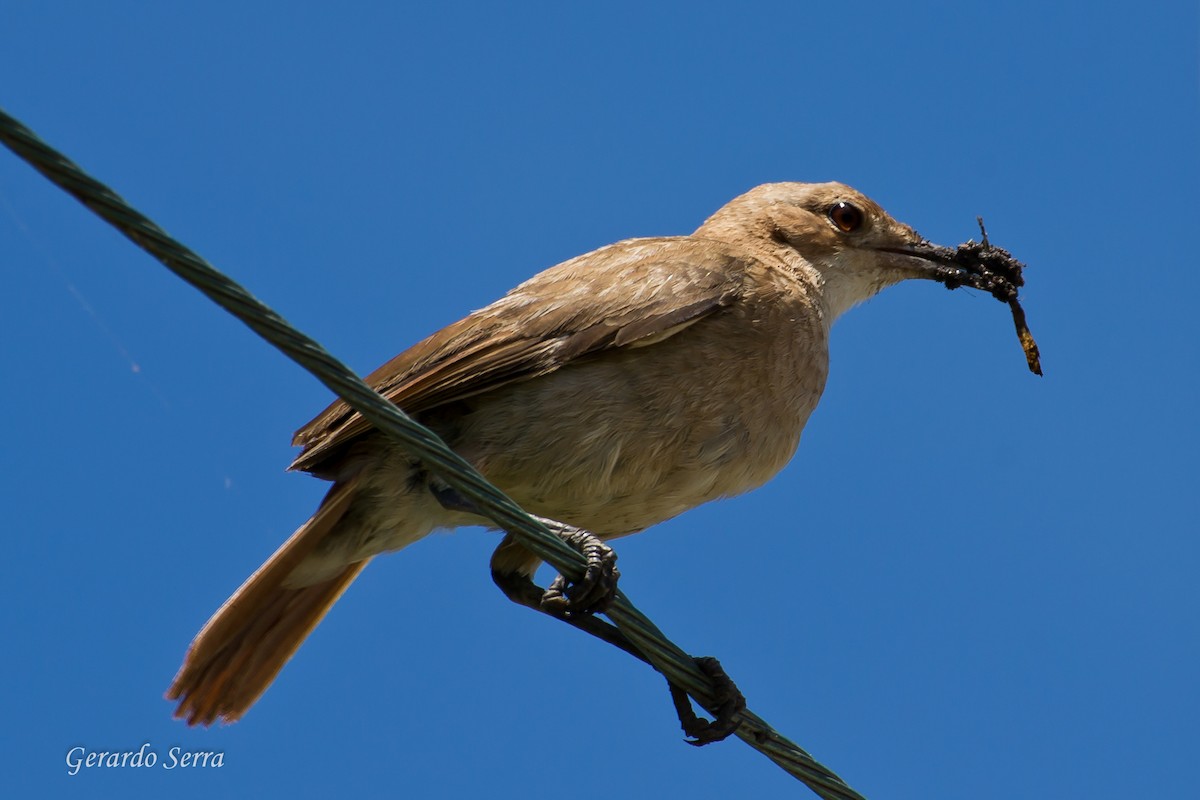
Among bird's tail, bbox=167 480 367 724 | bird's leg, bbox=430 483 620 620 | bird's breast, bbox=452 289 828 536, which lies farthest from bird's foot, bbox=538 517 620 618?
bird's tail, bbox=167 480 367 724

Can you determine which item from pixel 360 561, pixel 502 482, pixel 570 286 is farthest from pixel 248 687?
pixel 570 286

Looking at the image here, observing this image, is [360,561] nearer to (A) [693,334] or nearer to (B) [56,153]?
(A) [693,334]

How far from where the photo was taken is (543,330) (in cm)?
595

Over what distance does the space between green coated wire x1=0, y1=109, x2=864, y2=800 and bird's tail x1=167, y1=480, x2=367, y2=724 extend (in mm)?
1680

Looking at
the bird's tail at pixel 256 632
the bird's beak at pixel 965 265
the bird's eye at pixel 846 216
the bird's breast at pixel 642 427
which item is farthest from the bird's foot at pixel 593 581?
the bird's beak at pixel 965 265

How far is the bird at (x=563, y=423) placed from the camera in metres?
5.80

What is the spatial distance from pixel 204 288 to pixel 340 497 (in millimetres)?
2705

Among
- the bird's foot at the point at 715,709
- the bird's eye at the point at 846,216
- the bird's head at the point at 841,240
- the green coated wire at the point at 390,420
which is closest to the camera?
the green coated wire at the point at 390,420

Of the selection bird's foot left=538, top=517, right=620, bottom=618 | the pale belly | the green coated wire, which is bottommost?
the green coated wire

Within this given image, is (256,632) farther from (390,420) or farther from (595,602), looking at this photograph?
(390,420)

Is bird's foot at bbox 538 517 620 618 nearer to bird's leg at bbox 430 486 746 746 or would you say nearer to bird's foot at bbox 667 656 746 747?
bird's leg at bbox 430 486 746 746

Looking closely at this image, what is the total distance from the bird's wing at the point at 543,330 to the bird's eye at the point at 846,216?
49.1 inches

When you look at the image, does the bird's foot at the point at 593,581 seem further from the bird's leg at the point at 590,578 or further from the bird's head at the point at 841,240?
the bird's head at the point at 841,240

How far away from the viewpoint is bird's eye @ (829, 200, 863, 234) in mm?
7449
